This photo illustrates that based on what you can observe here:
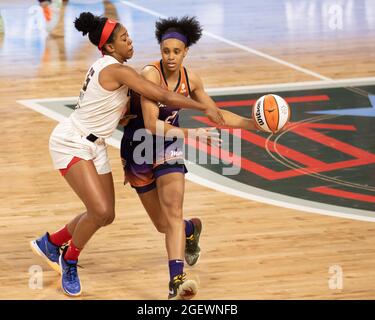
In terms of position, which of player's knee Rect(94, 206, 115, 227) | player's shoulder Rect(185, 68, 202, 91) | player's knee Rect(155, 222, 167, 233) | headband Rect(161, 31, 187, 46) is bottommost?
player's knee Rect(155, 222, 167, 233)

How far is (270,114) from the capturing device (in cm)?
727

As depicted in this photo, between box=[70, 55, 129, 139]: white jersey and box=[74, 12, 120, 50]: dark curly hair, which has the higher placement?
box=[74, 12, 120, 50]: dark curly hair

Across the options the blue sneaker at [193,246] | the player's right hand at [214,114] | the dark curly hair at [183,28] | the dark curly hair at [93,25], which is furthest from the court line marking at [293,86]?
the dark curly hair at [93,25]

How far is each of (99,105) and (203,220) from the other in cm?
205

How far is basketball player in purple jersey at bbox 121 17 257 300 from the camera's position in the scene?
7.00 metres

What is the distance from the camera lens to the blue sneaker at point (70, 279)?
24.0 ft

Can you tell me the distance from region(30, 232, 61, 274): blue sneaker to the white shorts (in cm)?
74

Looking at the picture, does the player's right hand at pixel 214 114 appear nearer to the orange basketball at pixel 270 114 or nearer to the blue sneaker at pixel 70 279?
the orange basketball at pixel 270 114

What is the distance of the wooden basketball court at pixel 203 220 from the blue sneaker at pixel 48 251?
0.10m

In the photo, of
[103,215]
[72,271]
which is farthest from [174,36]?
[72,271]

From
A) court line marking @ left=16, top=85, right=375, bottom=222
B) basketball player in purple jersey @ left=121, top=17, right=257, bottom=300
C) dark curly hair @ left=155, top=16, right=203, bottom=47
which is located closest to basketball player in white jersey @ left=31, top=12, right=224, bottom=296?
basketball player in purple jersey @ left=121, top=17, right=257, bottom=300

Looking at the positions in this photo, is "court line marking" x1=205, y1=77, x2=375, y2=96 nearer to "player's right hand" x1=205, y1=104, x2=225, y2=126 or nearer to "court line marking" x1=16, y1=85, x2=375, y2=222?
"court line marking" x1=16, y1=85, x2=375, y2=222

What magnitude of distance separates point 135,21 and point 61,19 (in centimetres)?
131

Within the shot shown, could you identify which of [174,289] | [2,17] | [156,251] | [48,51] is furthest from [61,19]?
[174,289]
